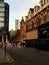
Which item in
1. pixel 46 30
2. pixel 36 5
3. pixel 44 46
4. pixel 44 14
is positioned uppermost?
pixel 36 5

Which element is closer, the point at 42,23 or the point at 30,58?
the point at 30,58

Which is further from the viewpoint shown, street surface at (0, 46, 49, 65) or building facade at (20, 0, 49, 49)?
building facade at (20, 0, 49, 49)

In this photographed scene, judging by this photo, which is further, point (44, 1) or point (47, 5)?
point (44, 1)

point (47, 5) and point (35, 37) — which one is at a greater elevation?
point (47, 5)

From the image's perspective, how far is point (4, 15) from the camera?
144375 millimetres

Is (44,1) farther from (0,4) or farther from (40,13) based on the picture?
(0,4)

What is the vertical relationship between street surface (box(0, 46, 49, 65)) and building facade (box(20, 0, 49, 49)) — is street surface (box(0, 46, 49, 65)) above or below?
below

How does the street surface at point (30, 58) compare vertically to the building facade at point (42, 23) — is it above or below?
below

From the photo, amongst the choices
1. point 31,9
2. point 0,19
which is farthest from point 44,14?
point 0,19

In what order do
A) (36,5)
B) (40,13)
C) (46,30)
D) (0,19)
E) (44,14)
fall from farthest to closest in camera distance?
(0,19) < (36,5) < (40,13) < (44,14) < (46,30)

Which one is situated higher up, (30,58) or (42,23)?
(42,23)

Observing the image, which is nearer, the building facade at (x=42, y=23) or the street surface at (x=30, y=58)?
the street surface at (x=30, y=58)

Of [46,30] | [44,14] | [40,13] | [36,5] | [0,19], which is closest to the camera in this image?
[46,30]

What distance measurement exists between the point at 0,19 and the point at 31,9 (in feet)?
209
